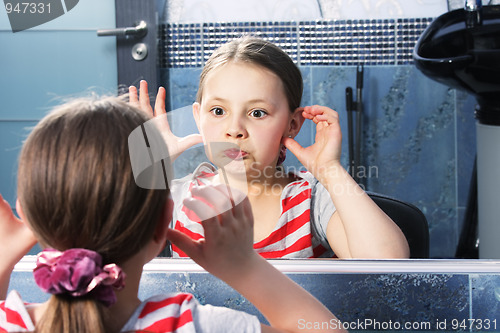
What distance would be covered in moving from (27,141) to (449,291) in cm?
53

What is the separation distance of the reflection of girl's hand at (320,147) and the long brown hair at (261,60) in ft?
0.10

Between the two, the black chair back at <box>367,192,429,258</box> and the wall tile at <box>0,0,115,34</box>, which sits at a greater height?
the wall tile at <box>0,0,115,34</box>

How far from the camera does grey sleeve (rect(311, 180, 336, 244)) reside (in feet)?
2.32

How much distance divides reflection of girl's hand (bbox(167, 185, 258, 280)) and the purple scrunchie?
0.29 feet

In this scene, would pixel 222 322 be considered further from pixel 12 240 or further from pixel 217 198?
pixel 12 240

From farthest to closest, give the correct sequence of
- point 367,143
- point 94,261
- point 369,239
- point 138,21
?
point 367,143 → point 138,21 → point 369,239 → point 94,261

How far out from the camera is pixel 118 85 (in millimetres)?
737

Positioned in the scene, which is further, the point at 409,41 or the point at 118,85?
the point at 409,41

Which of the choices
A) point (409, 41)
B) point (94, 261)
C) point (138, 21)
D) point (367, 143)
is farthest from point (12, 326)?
point (409, 41)

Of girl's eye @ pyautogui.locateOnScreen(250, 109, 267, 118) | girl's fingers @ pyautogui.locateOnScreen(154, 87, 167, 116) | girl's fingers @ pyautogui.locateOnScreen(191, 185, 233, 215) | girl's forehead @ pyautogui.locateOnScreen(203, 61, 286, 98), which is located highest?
girl's forehead @ pyautogui.locateOnScreen(203, 61, 286, 98)

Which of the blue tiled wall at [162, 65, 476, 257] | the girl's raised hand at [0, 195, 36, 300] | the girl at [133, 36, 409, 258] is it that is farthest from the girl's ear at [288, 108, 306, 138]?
the girl's raised hand at [0, 195, 36, 300]

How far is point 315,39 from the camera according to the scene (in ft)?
3.27

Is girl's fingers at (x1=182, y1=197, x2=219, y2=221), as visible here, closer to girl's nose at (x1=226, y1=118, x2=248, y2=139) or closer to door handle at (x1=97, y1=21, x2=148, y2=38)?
girl's nose at (x1=226, y1=118, x2=248, y2=139)

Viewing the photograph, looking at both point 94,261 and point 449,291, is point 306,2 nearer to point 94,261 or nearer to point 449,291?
point 449,291
